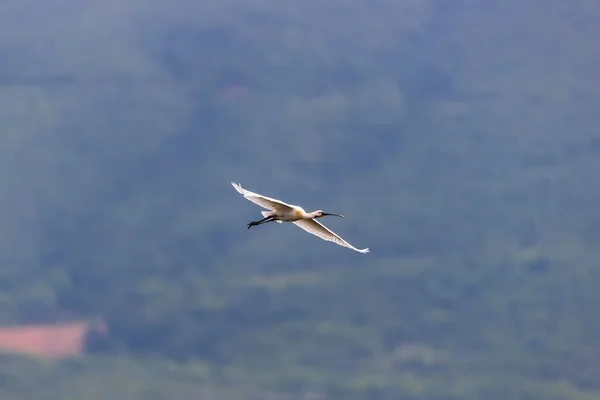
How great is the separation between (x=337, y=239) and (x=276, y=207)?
152 inches

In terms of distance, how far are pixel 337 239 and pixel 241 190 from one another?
19.9 ft

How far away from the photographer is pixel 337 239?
310ft

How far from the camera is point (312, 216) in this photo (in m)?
95.1

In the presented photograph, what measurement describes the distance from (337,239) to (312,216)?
1885 mm

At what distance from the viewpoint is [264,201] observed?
92.6 meters

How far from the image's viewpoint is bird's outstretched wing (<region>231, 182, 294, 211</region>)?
302 feet

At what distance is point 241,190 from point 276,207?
2214 millimetres

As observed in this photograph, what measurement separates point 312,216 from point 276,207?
2.60 m

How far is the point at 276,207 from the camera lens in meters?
93.4

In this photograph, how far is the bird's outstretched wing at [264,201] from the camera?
91.9 metres
